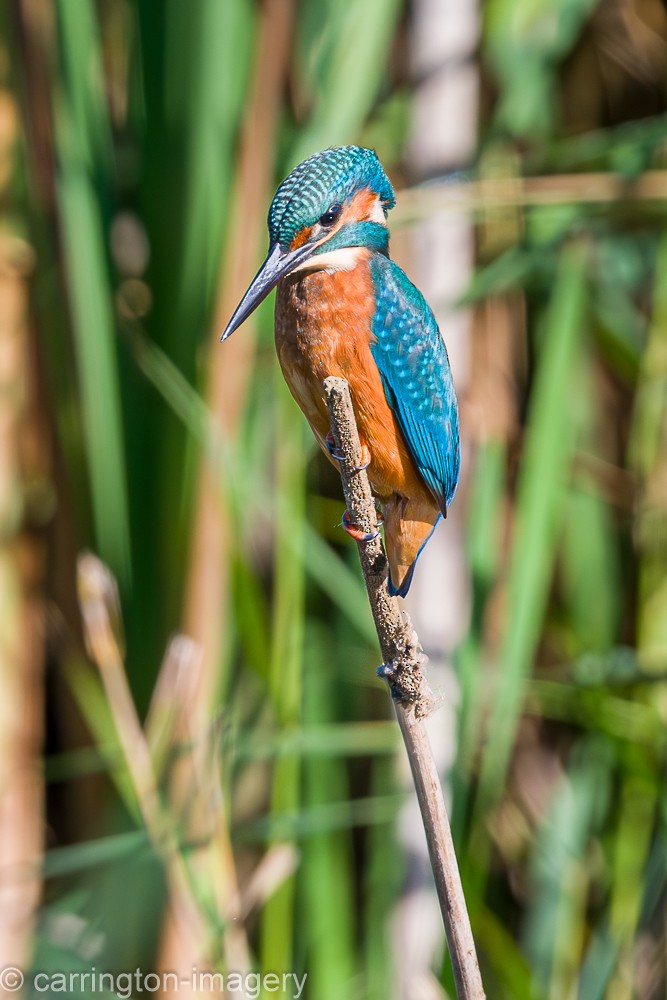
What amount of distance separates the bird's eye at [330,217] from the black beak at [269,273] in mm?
23

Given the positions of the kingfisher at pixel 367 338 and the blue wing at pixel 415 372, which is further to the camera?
Result: the blue wing at pixel 415 372

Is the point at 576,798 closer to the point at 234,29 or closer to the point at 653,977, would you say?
the point at 653,977

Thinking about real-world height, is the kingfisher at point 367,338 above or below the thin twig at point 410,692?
above

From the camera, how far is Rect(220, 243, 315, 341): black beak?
840mm

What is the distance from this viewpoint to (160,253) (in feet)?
4.56

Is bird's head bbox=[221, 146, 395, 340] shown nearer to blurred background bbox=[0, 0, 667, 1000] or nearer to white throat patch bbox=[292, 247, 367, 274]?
white throat patch bbox=[292, 247, 367, 274]

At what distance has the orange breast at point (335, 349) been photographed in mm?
960

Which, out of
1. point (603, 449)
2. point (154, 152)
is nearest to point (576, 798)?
point (603, 449)

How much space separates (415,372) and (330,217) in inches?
6.9

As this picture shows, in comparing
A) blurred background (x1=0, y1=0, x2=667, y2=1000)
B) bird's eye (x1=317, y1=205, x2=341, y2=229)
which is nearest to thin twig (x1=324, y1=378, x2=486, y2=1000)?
bird's eye (x1=317, y1=205, x2=341, y2=229)

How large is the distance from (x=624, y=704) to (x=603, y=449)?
554 millimetres

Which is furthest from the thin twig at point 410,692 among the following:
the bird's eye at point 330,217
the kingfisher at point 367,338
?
the bird's eye at point 330,217

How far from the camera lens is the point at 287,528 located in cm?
125

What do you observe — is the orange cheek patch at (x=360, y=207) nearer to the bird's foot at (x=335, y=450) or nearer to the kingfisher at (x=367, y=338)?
the kingfisher at (x=367, y=338)
